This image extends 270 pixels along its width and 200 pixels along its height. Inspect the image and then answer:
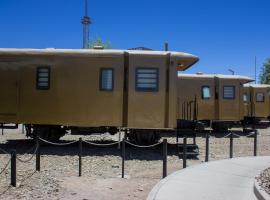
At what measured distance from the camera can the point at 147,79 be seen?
15.0m

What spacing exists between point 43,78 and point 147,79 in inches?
140

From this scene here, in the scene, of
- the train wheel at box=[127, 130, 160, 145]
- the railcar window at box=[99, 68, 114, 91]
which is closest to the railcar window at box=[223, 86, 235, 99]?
the train wheel at box=[127, 130, 160, 145]

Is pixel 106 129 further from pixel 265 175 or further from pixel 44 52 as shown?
pixel 265 175

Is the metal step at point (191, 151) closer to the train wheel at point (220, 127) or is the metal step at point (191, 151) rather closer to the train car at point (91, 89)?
the train car at point (91, 89)

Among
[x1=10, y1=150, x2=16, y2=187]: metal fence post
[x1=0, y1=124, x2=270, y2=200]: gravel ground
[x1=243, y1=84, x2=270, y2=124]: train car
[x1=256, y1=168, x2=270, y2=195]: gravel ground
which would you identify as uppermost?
[x1=243, y1=84, x2=270, y2=124]: train car

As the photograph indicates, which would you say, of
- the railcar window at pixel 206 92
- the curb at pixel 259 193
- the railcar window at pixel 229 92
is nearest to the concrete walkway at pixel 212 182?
the curb at pixel 259 193

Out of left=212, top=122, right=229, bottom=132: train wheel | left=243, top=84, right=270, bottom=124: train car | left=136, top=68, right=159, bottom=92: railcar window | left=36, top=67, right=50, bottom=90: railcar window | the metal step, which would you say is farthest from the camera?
left=243, top=84, right=270, bottom=124: train car

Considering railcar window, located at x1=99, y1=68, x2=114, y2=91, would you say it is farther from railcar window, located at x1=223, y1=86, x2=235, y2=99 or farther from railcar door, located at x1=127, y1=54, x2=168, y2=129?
railcar window, located at x1=223, y1=86, x2=235, y2=99

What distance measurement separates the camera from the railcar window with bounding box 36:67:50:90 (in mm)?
15414

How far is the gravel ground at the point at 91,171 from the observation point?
8711 millimetres

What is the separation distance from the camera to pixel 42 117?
50.7ft

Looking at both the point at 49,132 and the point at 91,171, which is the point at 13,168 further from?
the point at 49,132

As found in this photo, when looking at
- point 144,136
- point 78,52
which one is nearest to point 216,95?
point 144,136

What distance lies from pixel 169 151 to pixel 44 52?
543cm
